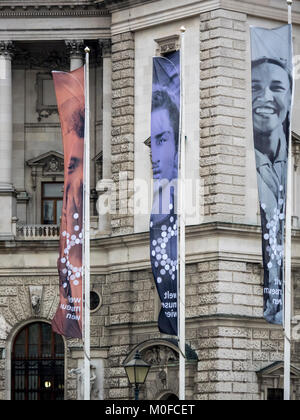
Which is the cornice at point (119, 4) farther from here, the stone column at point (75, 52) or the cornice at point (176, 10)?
the stone column at point (75, 52)

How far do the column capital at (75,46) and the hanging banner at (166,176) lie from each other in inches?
416

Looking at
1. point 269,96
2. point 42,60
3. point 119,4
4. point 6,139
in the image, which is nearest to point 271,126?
point 269,96

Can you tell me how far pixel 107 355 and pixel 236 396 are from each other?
6310 mm

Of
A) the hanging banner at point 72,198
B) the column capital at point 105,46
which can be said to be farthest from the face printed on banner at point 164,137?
the column capital at point 105,46

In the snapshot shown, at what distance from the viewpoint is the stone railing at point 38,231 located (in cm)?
6931

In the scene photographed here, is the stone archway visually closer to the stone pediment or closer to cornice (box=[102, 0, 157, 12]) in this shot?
the stone pediment

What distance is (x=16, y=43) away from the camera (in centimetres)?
7050

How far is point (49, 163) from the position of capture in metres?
71.2

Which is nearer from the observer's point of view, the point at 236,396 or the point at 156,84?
the point at 156,84

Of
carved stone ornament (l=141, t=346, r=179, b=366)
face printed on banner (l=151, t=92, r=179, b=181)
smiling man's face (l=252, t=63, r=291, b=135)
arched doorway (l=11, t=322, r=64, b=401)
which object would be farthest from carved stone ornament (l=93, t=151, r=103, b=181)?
smiling man's face (l=252, t=63, r=291, b=135)

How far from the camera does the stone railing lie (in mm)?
69312

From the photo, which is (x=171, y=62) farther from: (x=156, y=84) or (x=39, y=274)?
(x=39, y=274)
